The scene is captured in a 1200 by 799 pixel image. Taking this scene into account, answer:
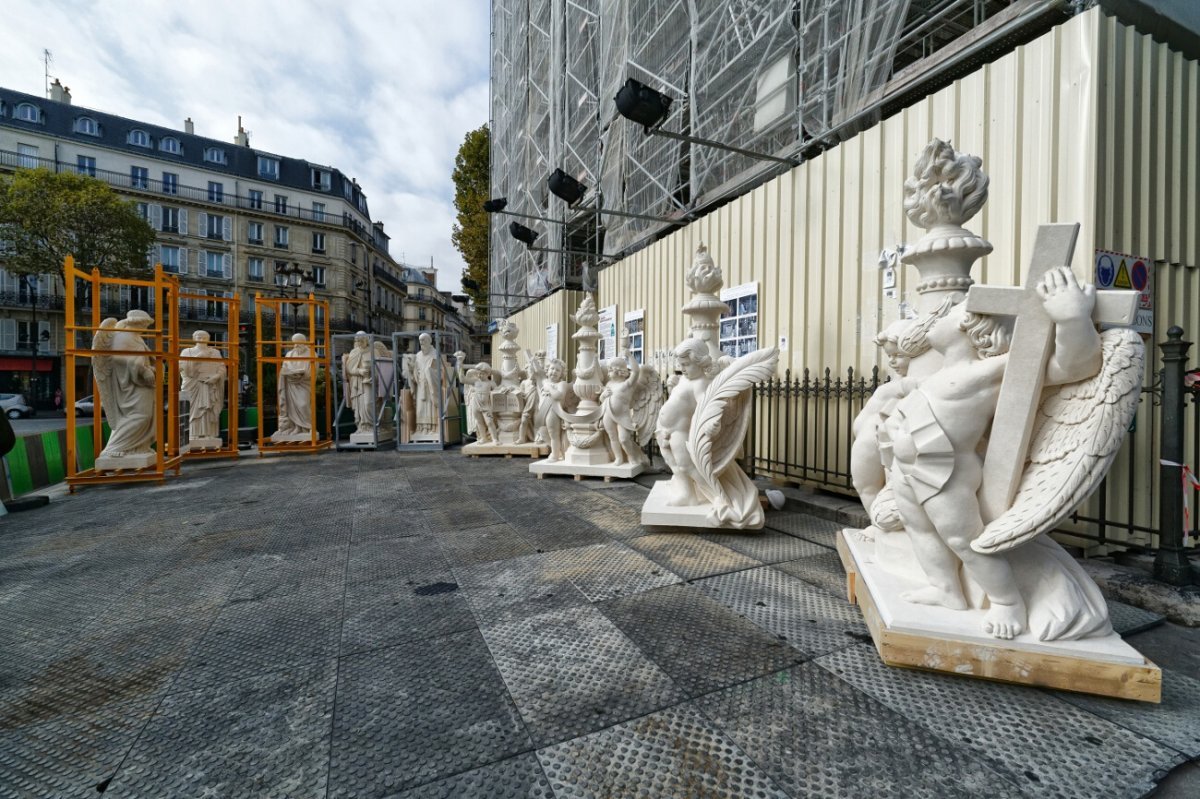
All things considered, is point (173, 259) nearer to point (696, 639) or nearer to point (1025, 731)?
point (696, 639)

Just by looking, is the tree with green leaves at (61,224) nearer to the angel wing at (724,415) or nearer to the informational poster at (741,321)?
the informational poster at (741,321)

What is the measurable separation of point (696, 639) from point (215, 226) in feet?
127

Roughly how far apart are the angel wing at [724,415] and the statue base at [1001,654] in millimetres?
A: 1701

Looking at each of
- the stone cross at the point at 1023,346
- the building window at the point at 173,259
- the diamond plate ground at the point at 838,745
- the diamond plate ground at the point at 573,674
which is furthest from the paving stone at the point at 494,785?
the building window at the point at 173,259

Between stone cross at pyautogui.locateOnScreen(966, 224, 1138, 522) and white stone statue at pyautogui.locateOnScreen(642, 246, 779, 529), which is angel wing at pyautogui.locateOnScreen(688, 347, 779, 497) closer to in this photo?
white stone statue at pyautogui.locateOnScreen(642, 246, 779, 529)

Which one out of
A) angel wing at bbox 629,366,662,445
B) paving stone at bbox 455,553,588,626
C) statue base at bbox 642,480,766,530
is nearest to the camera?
paving stone at bbox 455,553,588,626

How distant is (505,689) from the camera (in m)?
1.89

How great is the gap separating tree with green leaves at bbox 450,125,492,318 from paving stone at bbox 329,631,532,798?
785 inches

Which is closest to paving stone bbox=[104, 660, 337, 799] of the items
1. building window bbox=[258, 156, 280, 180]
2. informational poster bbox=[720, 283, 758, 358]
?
informational poster bbox=[720, 283, 758, 358]

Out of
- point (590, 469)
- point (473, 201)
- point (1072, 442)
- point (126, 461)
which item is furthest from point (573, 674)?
point (473, 201)

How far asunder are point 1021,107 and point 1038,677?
3700 mm

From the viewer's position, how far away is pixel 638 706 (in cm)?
178

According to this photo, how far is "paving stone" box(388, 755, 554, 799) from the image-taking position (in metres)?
1.40

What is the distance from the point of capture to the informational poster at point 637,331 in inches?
333
